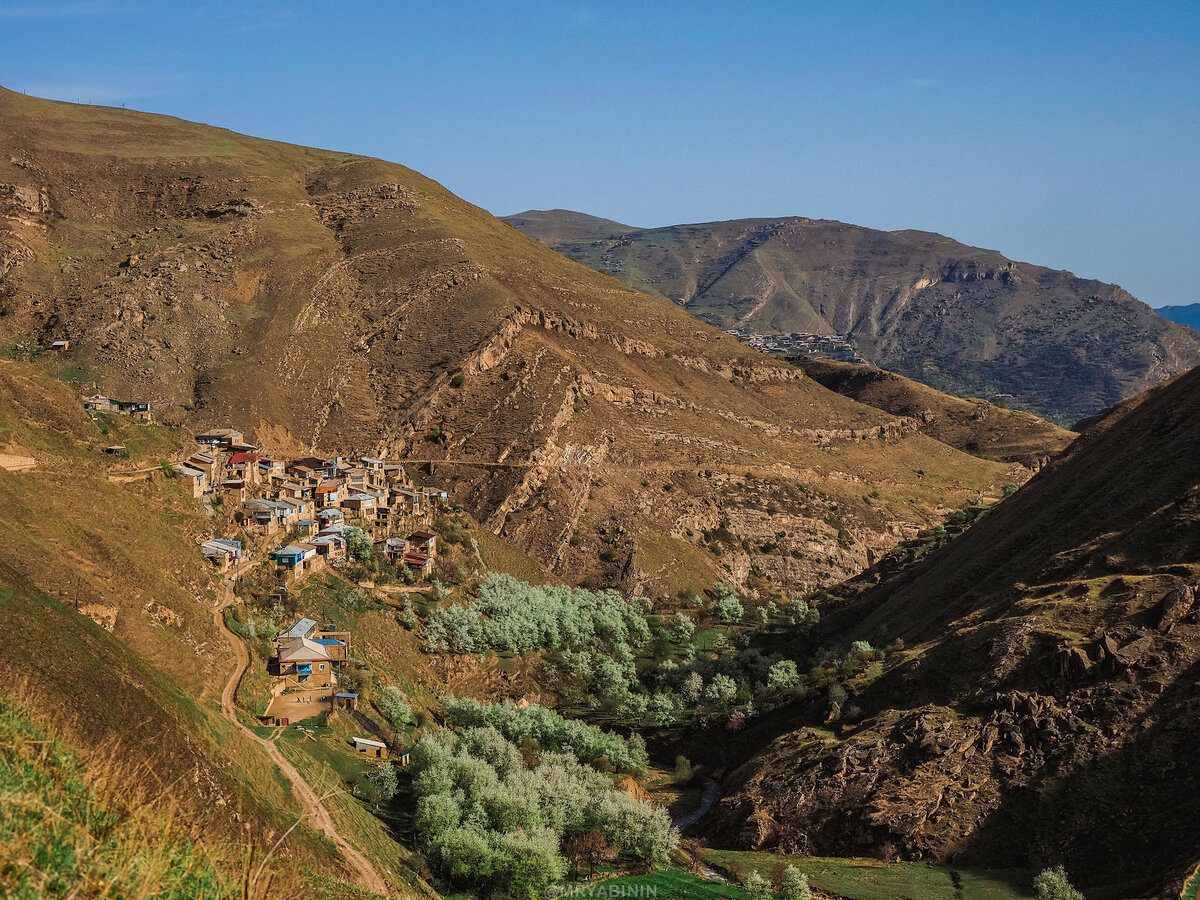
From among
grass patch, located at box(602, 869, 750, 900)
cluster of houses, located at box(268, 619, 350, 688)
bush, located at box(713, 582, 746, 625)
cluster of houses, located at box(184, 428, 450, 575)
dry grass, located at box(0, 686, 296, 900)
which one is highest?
dry grass, located at box(0, 686, 296, 900)

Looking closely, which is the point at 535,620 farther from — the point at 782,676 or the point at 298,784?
the point at 298,784

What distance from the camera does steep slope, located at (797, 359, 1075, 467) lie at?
4299 inches

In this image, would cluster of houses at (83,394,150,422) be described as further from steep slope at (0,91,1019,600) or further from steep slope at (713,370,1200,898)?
steep slope at (713,370,1200,898)

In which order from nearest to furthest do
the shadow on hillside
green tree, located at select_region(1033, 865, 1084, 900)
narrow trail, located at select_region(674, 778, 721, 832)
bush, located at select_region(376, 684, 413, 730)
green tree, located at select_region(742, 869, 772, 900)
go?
green tree, located at select_region(1033, 865, 1084, 900) < the shadow on hillside < green tree, located at select_region(742, 869, 772, 900) < bush, located at select_region(376, 684, 413, 730) < narrow trail, located at select_region(674, 778, 721, 832)

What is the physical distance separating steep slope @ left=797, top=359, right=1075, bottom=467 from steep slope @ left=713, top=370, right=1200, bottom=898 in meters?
66.9

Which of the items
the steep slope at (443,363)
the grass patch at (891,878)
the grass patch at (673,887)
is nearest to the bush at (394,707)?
the grass patch at (673,887)

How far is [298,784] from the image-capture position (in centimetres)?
2603

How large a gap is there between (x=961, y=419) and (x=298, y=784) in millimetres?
105265

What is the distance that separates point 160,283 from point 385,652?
44.2m

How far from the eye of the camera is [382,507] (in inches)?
2053

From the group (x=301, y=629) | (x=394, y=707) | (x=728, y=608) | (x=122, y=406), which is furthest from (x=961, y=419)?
(x=301, y=629)

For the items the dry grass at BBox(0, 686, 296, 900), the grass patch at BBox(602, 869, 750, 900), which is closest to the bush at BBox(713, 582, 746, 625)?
the grass patch at BBox(602, 869, 750, 900)

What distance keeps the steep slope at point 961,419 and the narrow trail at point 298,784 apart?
87.8 meters

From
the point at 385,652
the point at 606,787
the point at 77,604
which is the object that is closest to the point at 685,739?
the point at 606,787
